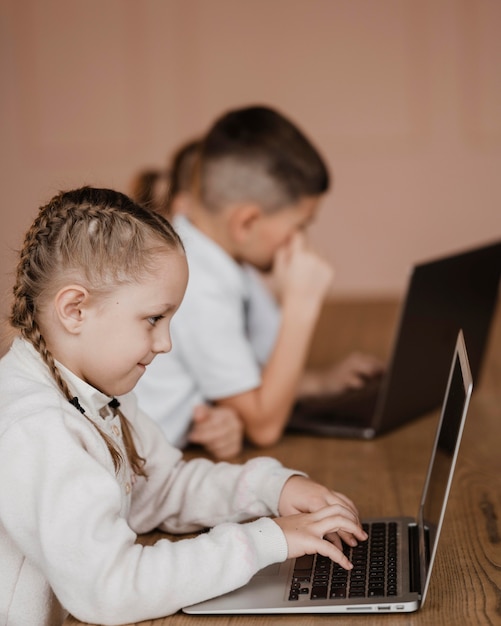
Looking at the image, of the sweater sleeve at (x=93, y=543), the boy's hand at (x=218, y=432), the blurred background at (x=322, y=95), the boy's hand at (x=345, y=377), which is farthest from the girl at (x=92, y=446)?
the blurred background at (x=322, y=95)

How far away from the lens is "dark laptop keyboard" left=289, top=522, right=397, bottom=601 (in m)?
1.01

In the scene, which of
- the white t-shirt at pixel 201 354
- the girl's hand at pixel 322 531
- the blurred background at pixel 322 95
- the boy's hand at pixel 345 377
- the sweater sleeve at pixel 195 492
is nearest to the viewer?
the girl's hand at pixel 322 531

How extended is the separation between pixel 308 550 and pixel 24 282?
0.40 meters

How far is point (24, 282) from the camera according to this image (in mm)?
1046

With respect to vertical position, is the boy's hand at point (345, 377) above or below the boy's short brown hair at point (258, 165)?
below

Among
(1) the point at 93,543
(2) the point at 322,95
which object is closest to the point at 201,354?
(1) the point at 93,543

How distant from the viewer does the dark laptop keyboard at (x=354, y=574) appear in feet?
3.33

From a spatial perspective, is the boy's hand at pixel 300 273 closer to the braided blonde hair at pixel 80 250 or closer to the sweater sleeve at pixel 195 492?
the sweater sleeve at pixel 195 492

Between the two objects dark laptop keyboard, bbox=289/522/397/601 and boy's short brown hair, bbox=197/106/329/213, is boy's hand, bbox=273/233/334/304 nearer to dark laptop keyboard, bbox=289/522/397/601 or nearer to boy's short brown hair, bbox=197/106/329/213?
boy's short brown hair, bbox=197/106/329/213

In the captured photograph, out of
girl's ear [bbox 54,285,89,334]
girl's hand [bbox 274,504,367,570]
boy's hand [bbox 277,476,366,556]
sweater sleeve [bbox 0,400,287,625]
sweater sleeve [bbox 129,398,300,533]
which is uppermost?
girl's ear [bbox 54,285,89,334]

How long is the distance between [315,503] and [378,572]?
0.13m

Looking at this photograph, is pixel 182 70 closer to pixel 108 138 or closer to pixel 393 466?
pixel 108 138

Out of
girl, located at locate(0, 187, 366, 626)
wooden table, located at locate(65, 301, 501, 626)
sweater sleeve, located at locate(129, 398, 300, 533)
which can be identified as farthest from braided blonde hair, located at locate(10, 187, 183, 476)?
wooden table, located at locate(65, 301, 501, 626)

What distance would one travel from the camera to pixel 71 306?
1.02 m
